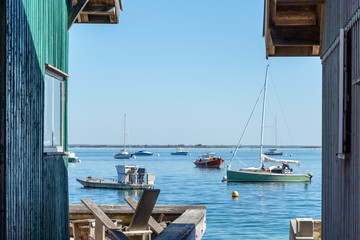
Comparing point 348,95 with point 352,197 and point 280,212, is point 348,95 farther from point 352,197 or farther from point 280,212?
point 280,212

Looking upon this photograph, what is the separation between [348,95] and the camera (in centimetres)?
929

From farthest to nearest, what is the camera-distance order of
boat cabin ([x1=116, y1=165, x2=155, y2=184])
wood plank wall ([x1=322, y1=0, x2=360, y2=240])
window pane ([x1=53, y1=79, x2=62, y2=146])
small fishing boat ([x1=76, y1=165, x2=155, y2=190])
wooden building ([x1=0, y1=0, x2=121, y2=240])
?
boat cabin ([x1=116, y1=165, x2=155, y2=184]) < small fishing boat ([x1=76, y1=165, x2=155, y2=190]) < window pane ([x1=53, y1=79, x2=62, y2=146]) < wooden building ([x1=0, y1=0, x2=121, y2=240]) < wood plank wall ([x1=322, y1=0, x2=360, y2=240])

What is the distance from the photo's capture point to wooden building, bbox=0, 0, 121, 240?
29.2 feet

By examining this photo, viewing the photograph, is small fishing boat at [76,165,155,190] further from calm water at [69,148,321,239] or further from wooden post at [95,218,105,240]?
wooden post at [95,218,105,240]

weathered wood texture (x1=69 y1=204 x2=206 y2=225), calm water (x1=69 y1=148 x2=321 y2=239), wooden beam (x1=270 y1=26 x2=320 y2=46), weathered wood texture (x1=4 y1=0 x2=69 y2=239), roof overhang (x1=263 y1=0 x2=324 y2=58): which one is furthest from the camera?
calm water (x1=69 y1=148 x2=321 y2=239)

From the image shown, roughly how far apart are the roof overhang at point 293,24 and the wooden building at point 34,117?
12.7 feet

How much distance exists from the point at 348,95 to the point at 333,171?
186cm

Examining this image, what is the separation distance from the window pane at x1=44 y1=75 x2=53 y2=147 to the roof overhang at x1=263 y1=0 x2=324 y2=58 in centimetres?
454

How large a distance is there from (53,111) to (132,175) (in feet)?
152

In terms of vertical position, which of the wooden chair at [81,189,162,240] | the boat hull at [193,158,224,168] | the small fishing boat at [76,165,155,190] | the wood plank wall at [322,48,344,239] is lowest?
the boat hull at [193,158,224,168]

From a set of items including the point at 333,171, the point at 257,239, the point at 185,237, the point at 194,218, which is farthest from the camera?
the point at 257,239

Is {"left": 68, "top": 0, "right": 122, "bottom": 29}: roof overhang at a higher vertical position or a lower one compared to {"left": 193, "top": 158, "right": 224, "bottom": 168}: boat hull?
higher

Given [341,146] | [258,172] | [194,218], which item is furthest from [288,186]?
[341,146]

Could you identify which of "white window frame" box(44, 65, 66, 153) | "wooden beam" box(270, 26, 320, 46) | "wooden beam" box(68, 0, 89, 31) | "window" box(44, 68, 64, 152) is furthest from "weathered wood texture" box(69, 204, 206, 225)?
"wooden beam" box(270, 26, 320, 46)
